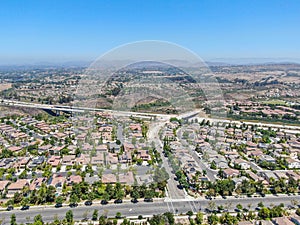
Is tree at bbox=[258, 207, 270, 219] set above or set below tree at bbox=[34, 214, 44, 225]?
below

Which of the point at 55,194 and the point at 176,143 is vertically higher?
the point at 176,143

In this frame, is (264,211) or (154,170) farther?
(154,170)

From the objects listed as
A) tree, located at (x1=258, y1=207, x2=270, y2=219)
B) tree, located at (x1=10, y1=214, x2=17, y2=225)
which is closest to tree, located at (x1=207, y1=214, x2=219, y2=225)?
tree, located at (x1=258, y1=207, x2=270, y2=219)

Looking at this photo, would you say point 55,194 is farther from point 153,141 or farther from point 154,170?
point 153,141

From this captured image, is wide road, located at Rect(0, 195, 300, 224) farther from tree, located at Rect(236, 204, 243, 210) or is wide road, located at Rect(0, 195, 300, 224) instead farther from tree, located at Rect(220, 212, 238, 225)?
tree, located at Rect(220, 212, 238, 225)

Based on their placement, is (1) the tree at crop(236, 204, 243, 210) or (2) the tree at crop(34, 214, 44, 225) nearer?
(2) the tree at crop(34, 214, 44, 225)

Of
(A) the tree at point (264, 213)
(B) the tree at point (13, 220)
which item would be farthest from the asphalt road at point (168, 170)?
(B) the tree at point (13, 220)

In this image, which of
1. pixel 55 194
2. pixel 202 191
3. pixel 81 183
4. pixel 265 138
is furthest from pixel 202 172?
pixel 265 138

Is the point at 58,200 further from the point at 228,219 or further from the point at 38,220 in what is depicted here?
the point at 228,219
